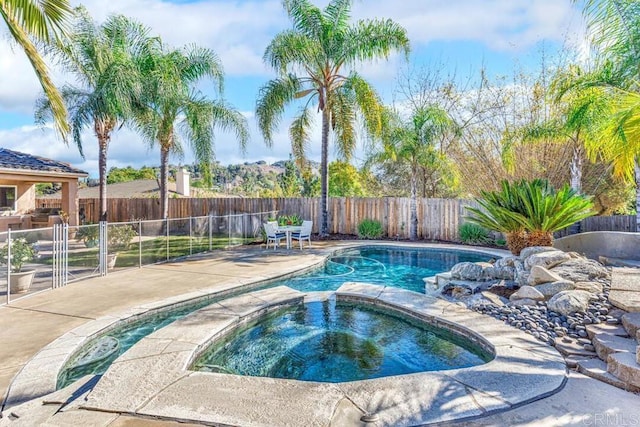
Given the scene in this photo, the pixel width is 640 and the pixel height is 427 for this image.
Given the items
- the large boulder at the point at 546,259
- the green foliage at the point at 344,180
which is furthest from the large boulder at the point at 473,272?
the green foliage at the point at 344,180

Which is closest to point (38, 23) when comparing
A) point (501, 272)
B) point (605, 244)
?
point (501, 272)

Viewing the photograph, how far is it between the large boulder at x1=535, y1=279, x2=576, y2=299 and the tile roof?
15.0 meters

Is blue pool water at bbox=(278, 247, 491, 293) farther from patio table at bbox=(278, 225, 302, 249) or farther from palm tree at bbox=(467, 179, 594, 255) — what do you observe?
palm tree at bbox=(467, 179, 594, 255)

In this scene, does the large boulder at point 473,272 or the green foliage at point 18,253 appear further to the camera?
the large boulder at point 473,272

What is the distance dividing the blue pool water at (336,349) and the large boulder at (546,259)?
265 centimetres

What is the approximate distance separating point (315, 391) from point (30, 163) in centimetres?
1545

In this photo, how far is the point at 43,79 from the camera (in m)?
5.80

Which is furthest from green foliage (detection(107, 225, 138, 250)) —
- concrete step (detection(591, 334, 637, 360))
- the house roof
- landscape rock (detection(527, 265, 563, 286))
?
the house roof

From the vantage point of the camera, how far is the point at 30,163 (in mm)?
13789

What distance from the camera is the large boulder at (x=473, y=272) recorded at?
23.3 ft

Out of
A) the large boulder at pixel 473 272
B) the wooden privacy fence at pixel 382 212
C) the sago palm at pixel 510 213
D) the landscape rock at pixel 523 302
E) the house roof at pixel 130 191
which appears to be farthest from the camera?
the house roof at pixel 130 191

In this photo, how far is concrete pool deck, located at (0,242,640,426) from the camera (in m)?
2.73

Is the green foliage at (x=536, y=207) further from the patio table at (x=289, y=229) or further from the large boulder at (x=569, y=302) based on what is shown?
the patio table at (x=289, y=229)

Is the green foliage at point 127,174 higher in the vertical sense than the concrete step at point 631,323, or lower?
higher
